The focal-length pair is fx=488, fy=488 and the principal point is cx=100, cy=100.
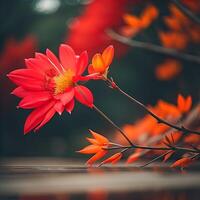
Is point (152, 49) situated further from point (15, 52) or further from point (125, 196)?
point (15, 52)

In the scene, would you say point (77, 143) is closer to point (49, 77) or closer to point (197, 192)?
point (197, 192)

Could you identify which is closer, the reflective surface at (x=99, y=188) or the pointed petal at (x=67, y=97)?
the pointed petal at (x=67, y=97)

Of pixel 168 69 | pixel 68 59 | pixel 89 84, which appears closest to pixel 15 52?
pixel 89 84

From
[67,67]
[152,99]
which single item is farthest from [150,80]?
[67,67]

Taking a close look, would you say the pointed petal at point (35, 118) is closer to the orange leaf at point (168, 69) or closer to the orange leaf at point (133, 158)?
the orange leaf at point (133, 158)

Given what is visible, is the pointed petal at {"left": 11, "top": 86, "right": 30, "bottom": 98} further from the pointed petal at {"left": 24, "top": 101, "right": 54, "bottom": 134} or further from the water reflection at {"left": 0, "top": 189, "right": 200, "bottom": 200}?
the water reflection at {"left": 0, "top": 189, "right": 200, "bottom": 200}

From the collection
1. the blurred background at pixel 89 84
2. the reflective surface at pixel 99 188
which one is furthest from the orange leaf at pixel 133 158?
the blurred background at pixel 89 84
